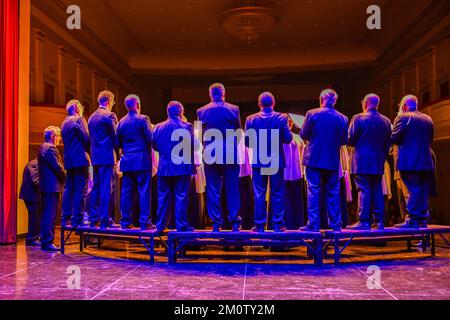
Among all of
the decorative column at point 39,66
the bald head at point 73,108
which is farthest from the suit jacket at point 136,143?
the decorative column at point 39,66

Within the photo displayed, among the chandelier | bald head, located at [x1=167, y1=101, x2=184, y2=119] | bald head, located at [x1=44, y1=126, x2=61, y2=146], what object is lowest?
bald head, located at [x1=44, y1=126, x2=61, y2=146]

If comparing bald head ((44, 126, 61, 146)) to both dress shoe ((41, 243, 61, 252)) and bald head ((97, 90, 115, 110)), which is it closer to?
bald head ((97, 90, 115, 110))

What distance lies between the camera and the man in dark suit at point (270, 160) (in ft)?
15.7

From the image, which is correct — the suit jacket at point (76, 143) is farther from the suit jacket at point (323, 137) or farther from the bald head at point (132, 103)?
the suit jacket at point (323, 137)

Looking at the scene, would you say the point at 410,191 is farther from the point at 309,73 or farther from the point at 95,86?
the point at 309,73

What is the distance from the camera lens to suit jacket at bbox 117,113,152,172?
507cm

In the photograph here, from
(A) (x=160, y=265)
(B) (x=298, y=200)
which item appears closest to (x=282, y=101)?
(B) (x=298, y=200)

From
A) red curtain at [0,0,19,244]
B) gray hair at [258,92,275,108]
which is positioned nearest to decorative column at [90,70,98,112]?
red curtain at [0,0,19,244]

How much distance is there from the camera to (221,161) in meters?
4.78

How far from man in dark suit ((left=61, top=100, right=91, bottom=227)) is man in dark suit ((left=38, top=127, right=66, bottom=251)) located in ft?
0.70

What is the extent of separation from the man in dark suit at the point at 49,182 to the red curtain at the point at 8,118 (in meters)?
0.82

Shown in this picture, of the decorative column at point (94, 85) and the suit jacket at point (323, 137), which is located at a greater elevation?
the decorative column at point (94, 85)

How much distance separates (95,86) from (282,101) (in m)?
7.73

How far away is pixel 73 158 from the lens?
566 centimetres
